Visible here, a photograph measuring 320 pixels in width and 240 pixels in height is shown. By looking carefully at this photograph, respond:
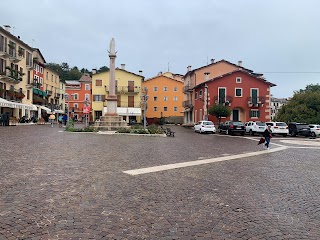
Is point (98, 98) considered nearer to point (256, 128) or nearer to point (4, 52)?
point (4, 52)

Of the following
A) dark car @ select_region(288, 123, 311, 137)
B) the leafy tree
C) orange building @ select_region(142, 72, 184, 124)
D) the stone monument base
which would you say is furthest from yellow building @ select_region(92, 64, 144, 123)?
dark car @ select_region(288, 123, 311, 137)

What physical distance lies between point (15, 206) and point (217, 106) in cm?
3674

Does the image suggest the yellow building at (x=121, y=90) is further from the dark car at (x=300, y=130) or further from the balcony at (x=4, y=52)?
the dark car at (x=300, y=130)

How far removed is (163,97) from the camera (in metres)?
68.4

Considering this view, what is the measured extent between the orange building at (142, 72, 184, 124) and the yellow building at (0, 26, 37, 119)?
25.2 metres

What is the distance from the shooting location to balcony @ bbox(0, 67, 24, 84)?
4235 centimetres

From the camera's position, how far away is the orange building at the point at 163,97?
68000mm

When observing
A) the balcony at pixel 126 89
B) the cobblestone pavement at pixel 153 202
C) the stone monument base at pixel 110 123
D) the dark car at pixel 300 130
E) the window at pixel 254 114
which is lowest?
the cobblestone pavement at pixel 153 202

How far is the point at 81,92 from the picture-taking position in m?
78.4

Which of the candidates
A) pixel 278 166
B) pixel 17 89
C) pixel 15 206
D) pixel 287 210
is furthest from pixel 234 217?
pixel 17 89

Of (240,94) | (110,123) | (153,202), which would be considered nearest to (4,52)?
(110,123)

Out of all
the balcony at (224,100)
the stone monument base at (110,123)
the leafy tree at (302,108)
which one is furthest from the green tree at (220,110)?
the leafy tree at (302,108)

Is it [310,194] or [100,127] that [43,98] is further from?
[310,194]

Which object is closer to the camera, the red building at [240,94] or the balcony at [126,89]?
the red building at [240,94]
